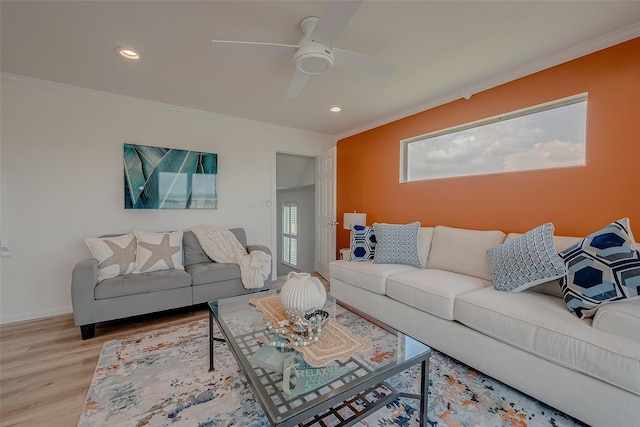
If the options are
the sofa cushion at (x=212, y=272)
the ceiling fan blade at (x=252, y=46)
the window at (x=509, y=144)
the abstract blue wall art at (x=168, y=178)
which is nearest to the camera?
the ceiling fan blade at (x=252, y=46)

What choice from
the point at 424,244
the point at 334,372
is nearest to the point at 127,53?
the point at 334,372

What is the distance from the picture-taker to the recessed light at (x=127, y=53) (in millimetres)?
2086

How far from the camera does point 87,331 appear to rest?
226 centimetres

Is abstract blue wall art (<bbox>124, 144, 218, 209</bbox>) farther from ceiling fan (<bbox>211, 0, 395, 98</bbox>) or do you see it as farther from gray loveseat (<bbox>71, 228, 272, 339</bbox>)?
ceiling fan (<bbox>211, 0, 395, 98</bbox>)

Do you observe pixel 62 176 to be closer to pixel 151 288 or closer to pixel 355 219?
pixel 151 288

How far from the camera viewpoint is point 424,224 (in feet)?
10.5

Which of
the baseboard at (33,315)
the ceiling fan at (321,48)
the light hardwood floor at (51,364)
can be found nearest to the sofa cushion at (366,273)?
the light hardwood floor at (51,364)

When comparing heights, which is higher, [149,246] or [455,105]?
[455,105]

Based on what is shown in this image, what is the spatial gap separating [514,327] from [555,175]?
1.41m

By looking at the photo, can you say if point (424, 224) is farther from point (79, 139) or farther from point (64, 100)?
point (64, 100)

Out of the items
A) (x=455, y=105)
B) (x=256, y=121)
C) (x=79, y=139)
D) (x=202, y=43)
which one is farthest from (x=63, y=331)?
(x=455, y=105)

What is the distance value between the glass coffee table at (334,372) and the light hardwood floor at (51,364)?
0.80 metres

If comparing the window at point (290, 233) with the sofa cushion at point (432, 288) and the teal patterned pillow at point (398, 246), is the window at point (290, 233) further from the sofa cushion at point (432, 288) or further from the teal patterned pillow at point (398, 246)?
the sofa cushion at point (432, 288)

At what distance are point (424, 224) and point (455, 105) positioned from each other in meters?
1.34
